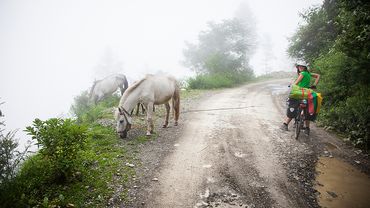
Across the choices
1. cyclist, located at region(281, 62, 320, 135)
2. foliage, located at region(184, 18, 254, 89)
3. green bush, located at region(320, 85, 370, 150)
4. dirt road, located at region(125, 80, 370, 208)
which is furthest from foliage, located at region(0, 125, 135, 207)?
foliage, located at region(184, 18, 254, 89)

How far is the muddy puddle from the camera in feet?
14.4

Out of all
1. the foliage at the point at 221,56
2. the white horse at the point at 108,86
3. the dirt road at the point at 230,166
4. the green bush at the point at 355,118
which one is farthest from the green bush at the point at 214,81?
the green bush at the point at 355,118

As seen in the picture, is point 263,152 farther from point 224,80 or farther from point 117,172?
point 224,80

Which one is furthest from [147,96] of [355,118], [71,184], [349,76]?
[349,76]

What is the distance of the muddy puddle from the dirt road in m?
0.20

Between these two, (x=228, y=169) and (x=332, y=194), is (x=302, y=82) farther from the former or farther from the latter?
(x=228, y=169)

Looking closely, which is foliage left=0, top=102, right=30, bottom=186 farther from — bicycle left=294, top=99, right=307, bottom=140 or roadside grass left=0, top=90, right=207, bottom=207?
bicycle left=294, top=99, right=307, bottom=140

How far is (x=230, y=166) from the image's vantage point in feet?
18.7

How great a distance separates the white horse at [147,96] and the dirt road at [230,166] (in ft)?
3.54

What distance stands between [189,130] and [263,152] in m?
3.03

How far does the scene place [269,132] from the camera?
26.9ft

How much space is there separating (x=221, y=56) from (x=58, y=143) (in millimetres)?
21124

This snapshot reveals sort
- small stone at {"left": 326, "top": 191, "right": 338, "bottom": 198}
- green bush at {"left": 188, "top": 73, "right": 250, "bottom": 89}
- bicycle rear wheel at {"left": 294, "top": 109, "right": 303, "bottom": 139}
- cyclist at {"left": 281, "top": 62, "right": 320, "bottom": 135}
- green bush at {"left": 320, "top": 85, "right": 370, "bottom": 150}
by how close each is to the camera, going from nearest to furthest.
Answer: small stone at {"left": 326, "top": 191, "right": 338, "bottom": 198} → green bush at {"left": 320, "top": 85, "right": 370, "bottom": 150} → bicycle rear wheel at {"left": 294, "top": 109, "right": 303, "bottom": 139} → cyclist at {"left": 281, "top": 62, "right": 320, "bottom": 135} → green bush at {"left": 188, "top": 73, "right": 250, "bottom": 89}

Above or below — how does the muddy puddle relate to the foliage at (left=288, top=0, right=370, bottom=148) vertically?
below
